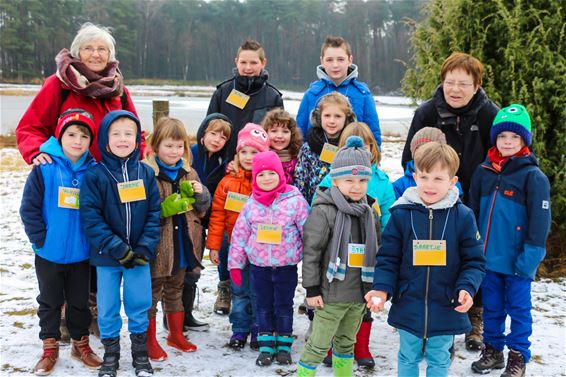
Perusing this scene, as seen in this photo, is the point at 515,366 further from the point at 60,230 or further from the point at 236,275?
the point at 60,230

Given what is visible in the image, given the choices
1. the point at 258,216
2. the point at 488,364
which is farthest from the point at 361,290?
the point at 488,364

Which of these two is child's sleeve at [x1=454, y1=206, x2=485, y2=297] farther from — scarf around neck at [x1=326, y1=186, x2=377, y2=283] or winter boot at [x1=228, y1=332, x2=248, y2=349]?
winter boot at [x1=228, y1=332, x2=248, y2=349]

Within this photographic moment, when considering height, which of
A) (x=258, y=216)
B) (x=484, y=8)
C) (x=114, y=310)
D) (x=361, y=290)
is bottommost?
(x=114, y=310)

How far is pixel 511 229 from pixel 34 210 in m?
3.20

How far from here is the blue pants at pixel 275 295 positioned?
11.8 feet

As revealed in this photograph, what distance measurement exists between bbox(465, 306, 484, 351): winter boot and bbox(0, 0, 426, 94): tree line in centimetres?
3290

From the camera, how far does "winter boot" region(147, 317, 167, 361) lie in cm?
376

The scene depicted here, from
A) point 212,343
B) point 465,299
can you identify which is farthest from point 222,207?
point 465,299

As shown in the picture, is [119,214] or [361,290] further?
[119,214]

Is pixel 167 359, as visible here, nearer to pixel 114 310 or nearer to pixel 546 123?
pixel 114 310

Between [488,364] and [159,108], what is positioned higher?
[159,108]

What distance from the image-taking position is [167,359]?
378 cm

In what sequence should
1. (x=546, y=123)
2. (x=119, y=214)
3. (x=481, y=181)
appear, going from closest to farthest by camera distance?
(x=119, y=214) → (x=481, y=181) → (x=546, y=123)

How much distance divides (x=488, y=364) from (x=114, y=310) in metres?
2.65
